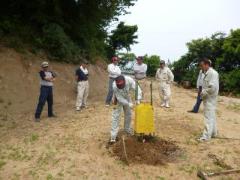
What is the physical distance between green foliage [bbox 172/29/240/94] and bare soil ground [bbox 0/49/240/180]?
7.78m

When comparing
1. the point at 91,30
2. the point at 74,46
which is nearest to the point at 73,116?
the point at 74,46

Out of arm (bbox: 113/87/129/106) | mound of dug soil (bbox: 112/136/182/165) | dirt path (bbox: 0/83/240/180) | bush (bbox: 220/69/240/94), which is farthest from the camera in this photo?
bush (bbox: 220/69/240/94)

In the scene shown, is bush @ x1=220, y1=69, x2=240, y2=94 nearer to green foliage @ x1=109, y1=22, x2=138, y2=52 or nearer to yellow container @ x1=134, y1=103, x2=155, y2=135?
green foliage @ x1=109, y1=22, x2=138, y2=52

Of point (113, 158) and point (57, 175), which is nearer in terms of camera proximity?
point (57, 175)

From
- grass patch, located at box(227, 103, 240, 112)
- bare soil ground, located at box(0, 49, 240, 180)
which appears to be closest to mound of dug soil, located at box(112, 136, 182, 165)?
bare soil ground, located at box(0, 49, 240, 180)

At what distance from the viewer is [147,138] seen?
34.7 feet

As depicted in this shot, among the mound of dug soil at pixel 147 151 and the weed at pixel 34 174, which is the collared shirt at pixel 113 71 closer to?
the mound of dug soil at pixel 147 151

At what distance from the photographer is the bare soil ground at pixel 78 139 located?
9.27 meters

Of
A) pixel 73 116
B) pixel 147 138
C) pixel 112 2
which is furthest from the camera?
pixel 112 2

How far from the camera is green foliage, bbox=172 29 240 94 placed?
25094 mm

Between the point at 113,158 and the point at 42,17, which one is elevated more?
the point at 42,17

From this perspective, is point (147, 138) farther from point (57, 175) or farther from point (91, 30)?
point (91, 30)

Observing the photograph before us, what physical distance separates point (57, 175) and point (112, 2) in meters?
13.2

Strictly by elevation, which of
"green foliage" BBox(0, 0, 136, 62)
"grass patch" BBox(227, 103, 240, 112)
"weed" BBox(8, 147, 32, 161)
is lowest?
"weed" BBox(8, 147, 32, 161)
